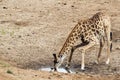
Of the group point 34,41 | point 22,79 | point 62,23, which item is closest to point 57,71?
point 22,79

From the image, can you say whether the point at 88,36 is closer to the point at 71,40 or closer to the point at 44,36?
the point at 71,40

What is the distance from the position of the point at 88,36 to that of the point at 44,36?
11.0ft

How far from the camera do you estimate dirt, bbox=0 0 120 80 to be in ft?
49.7

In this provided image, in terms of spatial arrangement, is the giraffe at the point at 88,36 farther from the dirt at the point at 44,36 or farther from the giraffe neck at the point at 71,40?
the dirt at the point at 44,36

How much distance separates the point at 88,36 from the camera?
16984mm

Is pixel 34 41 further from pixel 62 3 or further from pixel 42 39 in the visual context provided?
pixel 62 3

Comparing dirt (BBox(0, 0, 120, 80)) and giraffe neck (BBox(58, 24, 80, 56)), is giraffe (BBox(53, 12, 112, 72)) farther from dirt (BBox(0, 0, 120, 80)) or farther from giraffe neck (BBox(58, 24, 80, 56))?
dirt (BBox(0, 0, 120, 80))

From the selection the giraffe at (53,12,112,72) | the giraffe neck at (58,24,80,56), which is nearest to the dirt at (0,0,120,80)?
the giraffe at (53,12,112,72)

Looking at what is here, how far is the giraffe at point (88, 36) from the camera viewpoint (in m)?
16.6

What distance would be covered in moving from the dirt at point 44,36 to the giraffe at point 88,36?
437 millimetres

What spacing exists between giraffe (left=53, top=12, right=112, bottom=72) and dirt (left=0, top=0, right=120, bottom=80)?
1.43 ft

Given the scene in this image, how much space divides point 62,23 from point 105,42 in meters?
3.93

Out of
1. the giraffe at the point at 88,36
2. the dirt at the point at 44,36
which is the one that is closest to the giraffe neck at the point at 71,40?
the giraffe at the point at 88,36

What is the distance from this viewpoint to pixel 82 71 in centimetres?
1617
